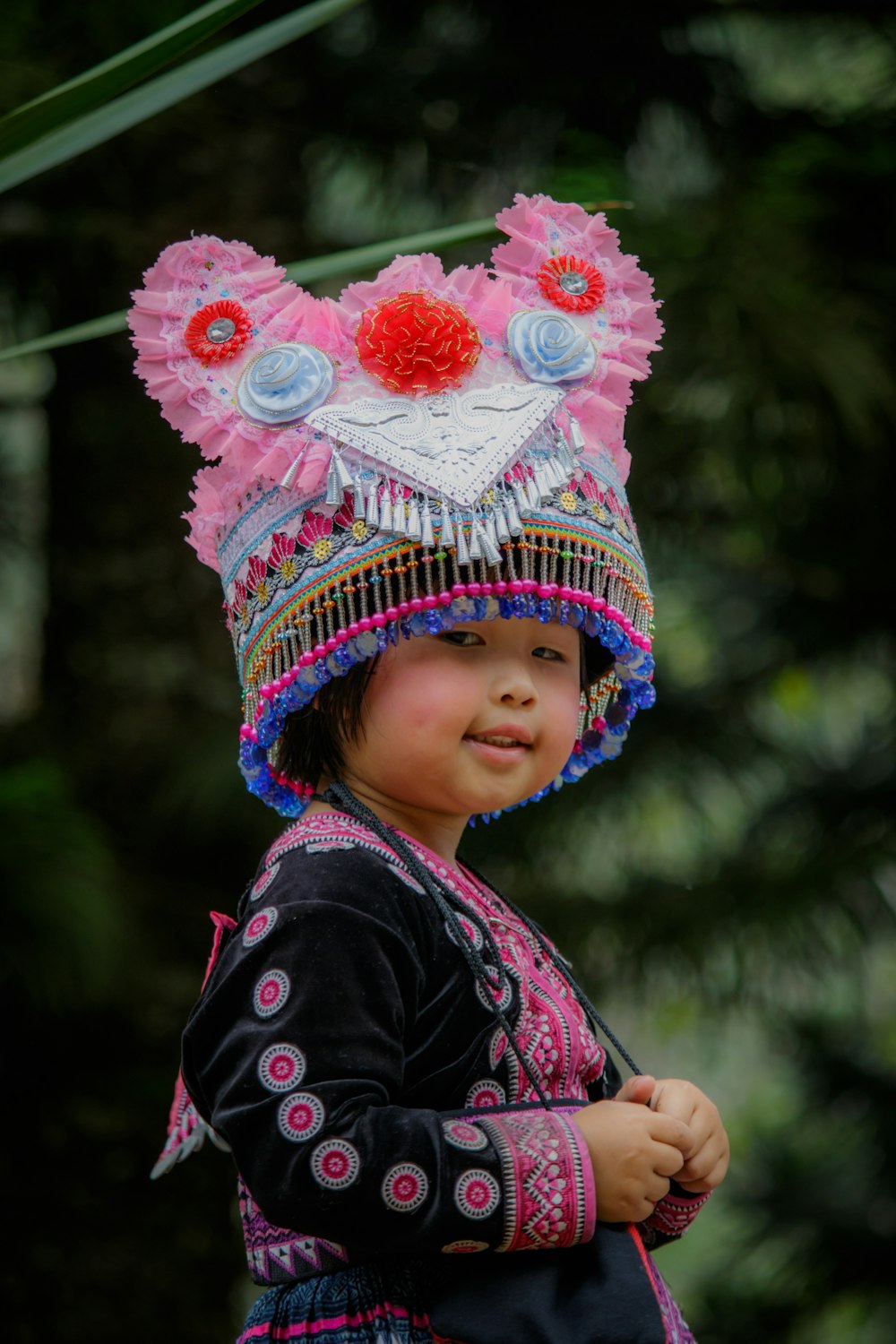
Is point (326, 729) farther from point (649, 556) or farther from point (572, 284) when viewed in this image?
point (649, 556)

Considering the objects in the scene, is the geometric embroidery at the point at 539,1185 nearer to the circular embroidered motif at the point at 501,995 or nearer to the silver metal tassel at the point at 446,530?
the circular embroidered motif at the point at 501,995

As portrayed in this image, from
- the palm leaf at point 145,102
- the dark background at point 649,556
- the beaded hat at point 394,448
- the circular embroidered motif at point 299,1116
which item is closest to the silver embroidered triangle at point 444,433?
the beaded hat at point 394,448

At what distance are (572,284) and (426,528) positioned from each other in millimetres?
412

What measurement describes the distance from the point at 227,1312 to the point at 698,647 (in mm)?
1767

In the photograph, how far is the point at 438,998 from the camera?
160cm

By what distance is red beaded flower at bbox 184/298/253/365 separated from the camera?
1762mm

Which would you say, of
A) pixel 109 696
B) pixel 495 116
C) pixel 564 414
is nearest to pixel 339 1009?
pixel 564 414

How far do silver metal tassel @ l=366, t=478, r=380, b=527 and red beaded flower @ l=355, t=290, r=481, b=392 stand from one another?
0.13m

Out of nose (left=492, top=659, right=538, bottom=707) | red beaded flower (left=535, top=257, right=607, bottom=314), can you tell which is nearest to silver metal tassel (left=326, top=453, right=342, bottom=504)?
nose (left=492, top=659, right=538, bottom=707)

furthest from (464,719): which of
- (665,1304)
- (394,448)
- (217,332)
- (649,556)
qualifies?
(649,556)

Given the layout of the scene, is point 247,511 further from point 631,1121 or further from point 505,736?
point 631,1121

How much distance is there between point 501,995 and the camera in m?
1.65

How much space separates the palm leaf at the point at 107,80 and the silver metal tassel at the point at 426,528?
500 millimetres

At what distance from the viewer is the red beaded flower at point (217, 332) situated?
5.78ft
